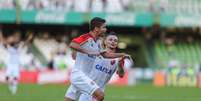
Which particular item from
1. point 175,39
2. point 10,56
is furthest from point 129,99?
point 175,39

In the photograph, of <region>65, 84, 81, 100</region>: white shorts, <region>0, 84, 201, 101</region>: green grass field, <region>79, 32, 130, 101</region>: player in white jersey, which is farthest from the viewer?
<region>0, 84, 201, 101</region>: green grass field

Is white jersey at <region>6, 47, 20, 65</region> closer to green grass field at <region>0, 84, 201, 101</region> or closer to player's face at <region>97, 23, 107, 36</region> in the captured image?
green grass field at <region>0, 84, 201, 101</region>

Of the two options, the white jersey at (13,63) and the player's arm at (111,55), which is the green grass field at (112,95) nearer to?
the white jersey at (13,63)

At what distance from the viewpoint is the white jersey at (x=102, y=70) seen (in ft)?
46.9

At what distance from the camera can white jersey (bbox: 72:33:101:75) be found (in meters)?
13.7

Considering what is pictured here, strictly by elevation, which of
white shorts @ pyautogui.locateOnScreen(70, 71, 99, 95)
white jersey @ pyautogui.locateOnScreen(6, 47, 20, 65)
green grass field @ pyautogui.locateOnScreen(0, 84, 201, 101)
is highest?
white shorts @ pyautogui.locateOnScreen(70, 71, 99, 95)

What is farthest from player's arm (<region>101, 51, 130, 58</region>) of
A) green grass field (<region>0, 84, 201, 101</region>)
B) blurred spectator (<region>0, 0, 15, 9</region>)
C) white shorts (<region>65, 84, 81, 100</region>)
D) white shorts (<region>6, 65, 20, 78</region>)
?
blurred spectator (<region>0, 0, 15, 9</region>)

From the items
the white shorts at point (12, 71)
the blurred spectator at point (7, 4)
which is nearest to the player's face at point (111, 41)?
the white shorts at point (12, 71)

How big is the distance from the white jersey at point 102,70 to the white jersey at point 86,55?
0.20 meters

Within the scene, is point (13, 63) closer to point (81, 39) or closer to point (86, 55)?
point (86, 55)

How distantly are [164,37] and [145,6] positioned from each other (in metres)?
3.38

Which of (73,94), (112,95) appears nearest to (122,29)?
(112,95)

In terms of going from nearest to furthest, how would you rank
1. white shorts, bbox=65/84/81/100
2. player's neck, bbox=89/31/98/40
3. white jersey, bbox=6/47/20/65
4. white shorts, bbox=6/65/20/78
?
player's neck, bbox=89/31/98/40
white shorts, bbox=65/84/81/100
white shorts, bbox=6/65/20/78
white jersey, bbox=6/47/20/65

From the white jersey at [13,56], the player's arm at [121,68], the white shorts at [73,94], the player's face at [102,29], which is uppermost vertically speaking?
the player's face at [102,29]
